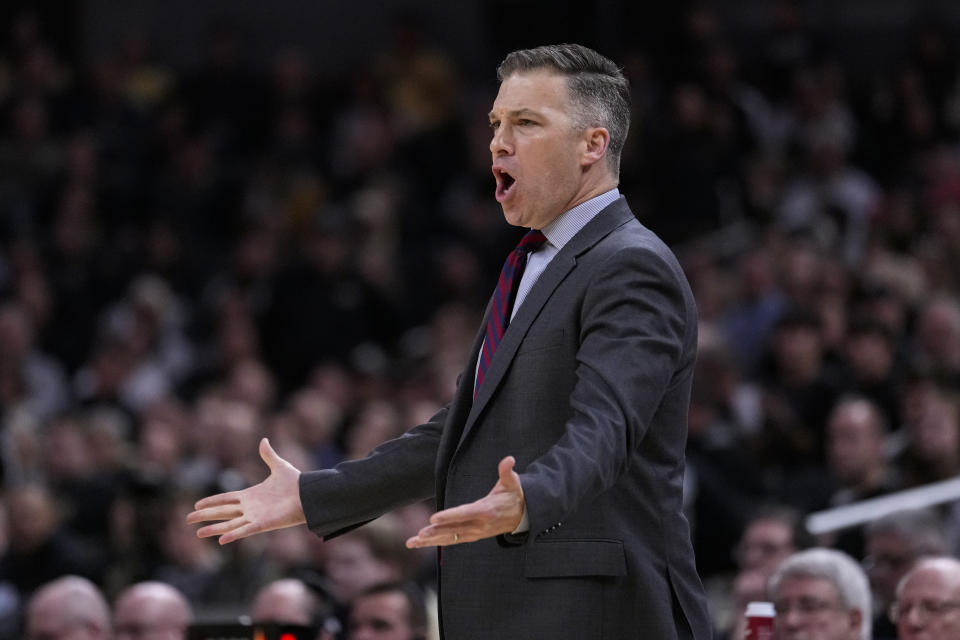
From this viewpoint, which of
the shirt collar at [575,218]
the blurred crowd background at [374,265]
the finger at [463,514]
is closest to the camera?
the finger at [463,514]

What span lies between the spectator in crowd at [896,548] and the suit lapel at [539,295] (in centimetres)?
295

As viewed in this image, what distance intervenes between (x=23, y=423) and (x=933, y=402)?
4748mm

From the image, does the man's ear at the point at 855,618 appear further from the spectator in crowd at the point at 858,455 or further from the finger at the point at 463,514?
the finger at the point at 463,514

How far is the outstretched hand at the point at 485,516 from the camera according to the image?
2182 millimetres

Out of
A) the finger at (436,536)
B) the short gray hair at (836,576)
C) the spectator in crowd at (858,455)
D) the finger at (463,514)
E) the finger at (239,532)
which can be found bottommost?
the finger at (436,536)

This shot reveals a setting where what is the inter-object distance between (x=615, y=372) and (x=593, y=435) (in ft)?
0.40

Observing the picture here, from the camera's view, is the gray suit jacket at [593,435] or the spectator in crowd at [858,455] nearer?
the gray suit jacket at [593,435]

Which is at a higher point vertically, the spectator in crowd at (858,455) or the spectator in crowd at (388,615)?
the spectator in crowd at (858,455)

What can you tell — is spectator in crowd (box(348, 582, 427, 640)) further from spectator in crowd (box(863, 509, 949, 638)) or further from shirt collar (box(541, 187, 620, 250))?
shirt collar (box(541, 187, 620, 250))

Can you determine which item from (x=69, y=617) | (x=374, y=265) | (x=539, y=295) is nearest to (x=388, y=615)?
(x=69, y=617)

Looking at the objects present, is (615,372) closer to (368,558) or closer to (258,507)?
(258,507)

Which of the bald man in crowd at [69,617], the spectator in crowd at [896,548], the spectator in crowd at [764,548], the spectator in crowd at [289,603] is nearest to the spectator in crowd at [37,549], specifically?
the bald man in crowd at [69,617]

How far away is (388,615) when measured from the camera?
15.3ft

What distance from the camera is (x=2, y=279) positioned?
32.1 feet
